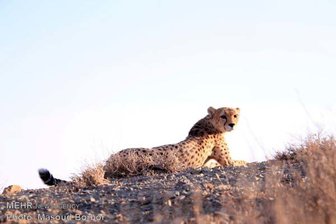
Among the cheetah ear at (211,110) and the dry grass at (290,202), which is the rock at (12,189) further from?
the cheetah ear at (211,110)

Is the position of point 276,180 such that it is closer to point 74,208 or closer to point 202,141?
point 74,208

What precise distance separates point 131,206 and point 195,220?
0.81 m

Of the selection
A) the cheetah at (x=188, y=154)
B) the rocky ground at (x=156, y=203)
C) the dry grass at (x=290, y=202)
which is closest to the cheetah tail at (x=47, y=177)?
the cheetah at (x=188, y=154)

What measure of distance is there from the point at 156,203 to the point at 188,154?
4.41m

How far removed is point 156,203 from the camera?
444 centimetres

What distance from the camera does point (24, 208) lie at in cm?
462

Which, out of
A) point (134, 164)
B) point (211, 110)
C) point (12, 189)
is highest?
point (211, 110)

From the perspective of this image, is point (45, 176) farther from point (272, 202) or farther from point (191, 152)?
point (272, 202)

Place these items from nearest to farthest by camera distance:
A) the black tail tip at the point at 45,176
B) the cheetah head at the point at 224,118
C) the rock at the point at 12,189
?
1. the rock at the point at 12,189
2. the black tail tip at the point at 45,176
3. the cheetah head at the point at 224,118

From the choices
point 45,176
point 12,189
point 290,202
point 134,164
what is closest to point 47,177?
point 45,176

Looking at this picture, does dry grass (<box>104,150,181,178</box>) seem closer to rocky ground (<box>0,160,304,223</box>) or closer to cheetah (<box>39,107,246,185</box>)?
cheetah (<box>39,107,246,185</box>)

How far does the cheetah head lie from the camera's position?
30.5 feet

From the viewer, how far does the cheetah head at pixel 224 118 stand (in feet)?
30.5

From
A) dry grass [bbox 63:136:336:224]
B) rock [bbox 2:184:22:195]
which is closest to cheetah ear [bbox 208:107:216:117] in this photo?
rock [bbox 2:184:22:195]
